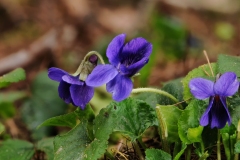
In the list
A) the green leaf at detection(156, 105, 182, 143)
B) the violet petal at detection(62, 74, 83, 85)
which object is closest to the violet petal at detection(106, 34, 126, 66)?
the violet petal at detection(62, 74, 83, 85)

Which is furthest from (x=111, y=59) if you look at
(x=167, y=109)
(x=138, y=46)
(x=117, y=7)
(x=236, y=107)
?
(x=117, y=7)

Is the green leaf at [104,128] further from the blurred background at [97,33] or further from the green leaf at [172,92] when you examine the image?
the blurred background at [97,33]

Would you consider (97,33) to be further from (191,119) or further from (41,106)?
(191,119)

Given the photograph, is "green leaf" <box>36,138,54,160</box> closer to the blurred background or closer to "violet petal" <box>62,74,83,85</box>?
"violet petal" <box>62,74,83,85</box>

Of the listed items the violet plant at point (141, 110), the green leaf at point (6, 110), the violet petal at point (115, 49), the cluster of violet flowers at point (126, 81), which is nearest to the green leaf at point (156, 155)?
the violet plant at point (141, 110)

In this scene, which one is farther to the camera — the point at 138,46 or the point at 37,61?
the point at 37,61

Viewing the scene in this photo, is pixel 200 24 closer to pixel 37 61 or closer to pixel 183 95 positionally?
pixel 37 61
